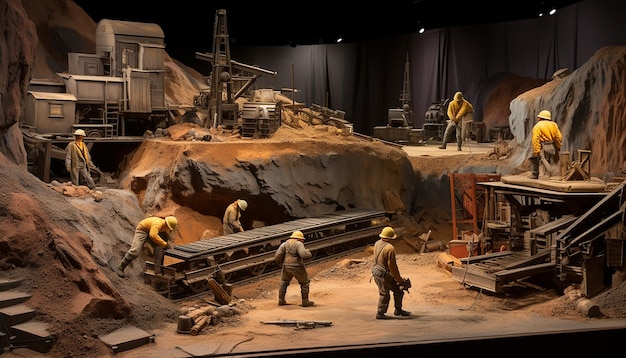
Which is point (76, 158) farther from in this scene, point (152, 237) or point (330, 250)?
point (330, 250)

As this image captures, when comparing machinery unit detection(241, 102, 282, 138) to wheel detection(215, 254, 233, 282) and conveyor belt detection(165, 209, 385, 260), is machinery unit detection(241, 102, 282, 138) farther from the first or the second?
wheel detection(215, 254, 233, 282)

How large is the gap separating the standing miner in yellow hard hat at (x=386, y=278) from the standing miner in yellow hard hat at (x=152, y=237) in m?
5.11

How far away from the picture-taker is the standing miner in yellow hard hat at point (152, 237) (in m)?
16.0

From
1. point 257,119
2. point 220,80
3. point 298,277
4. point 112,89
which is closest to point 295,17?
point 220,80

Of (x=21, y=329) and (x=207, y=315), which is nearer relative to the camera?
(x=21, y=329)

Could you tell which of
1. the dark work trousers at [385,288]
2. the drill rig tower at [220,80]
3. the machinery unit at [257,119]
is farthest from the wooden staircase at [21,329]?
the drill rig tower at [220,80]

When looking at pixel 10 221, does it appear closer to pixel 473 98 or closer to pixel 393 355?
pixel 393 355

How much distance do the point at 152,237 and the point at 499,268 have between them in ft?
25.5

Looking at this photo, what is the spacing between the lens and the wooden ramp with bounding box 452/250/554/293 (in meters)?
15.3

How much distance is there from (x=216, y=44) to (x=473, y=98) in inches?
513

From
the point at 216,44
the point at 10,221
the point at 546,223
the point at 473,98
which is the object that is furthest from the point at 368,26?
the point at 10,221

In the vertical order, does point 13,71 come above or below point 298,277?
above

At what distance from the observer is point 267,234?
19.8m

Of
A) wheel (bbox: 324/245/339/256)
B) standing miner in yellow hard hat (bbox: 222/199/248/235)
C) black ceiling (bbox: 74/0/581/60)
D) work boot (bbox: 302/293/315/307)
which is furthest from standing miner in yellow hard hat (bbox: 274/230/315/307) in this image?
black ceiling (bbox: 74/0/581/60)
